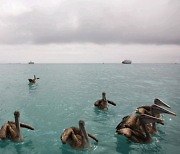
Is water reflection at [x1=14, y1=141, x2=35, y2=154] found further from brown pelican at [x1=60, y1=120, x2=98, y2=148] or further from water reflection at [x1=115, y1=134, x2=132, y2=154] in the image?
water reflection at [x1=115, y1=134, x2=132, y2=154]

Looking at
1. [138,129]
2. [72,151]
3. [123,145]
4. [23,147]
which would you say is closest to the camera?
[72,151]

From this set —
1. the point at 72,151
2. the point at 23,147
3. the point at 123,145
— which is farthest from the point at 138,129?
the point at 23,147

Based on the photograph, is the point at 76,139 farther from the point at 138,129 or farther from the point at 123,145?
the point at 138,129

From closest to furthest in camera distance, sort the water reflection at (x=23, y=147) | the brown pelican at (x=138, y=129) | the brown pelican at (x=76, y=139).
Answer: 1. the brown pelican at (x=76, y=139)
2. the water reflection at (x=23, y=147)
3. the brown pelican at (x=138, y=129)

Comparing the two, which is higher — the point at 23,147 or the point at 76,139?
the point at 76,139

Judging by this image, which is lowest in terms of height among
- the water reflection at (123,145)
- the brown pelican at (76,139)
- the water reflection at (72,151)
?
the water reflection at (123,145)

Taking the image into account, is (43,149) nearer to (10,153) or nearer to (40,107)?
(10,153)

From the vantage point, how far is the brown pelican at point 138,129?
1664 centimetres

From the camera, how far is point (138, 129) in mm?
17438

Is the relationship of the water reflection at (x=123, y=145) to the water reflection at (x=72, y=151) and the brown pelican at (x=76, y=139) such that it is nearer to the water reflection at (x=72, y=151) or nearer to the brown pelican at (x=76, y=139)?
the water reflection at (x=72, y=151)

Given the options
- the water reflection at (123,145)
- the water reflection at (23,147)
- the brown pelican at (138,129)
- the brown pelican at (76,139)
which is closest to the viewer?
the brown pelican at (76,139)

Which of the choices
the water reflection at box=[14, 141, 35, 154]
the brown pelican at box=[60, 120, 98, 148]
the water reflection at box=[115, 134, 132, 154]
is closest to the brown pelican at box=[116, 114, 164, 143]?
the water reflection at box=[115, 134, 132, 154]

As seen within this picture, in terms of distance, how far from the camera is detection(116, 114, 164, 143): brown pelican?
16641 millimetres

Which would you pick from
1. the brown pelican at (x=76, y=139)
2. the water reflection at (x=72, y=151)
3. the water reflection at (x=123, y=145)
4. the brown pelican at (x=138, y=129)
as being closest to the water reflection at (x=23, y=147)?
the water reflection at (x=72, y=151)
